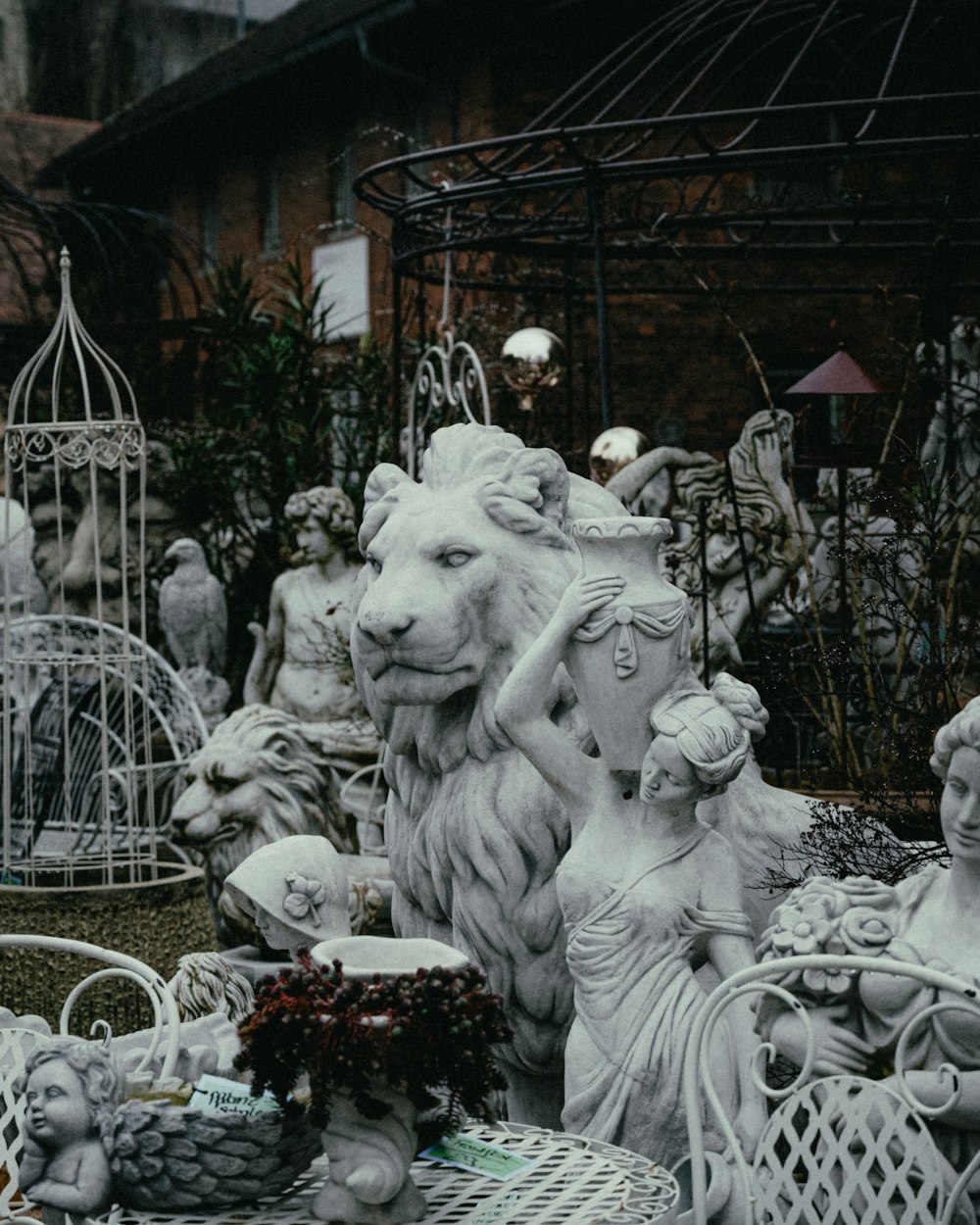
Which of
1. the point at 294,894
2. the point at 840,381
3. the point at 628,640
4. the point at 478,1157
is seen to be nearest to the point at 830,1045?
the point at 478,1157

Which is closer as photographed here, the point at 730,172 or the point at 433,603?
the point at 433,603

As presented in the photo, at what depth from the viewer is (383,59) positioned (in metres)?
16.6

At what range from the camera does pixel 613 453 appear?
785 cm

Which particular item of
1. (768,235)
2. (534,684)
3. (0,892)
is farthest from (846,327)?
(534,684)

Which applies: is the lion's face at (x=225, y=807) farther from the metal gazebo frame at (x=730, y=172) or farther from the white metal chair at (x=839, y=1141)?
the white metal chair at (x=839, y=1141)

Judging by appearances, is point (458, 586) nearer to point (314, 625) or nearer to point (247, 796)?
point (247, 796)

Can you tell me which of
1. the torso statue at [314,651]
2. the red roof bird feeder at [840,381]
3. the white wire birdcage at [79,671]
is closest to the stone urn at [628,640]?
the white wire birdcage at [79,671]

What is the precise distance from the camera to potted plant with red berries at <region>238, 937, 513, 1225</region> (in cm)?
272

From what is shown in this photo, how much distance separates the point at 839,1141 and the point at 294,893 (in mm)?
1311

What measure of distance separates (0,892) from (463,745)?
207 centimetres

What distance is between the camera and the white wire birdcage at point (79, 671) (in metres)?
5.86

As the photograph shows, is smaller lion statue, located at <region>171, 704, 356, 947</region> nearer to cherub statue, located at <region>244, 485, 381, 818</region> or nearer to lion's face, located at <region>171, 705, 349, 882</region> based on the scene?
lion's face, located at <region>171, 705, 349, 882</region>

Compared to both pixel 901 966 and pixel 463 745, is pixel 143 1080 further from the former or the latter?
pixel 901 966

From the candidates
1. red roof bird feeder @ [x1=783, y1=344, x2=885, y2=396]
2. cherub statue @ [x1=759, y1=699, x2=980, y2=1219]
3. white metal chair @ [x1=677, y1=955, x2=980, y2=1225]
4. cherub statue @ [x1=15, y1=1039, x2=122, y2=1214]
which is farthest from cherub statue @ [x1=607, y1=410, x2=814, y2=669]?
cherub statue @ [x1=15, y1=1039, x2=122, y2=1214]
